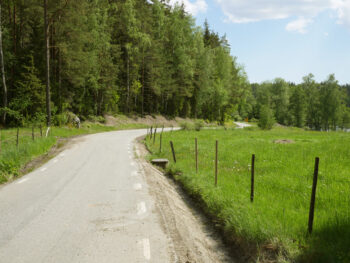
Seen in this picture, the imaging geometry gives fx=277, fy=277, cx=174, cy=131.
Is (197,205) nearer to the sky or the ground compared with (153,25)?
nearer to the ground

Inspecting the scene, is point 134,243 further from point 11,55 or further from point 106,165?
point 11,55

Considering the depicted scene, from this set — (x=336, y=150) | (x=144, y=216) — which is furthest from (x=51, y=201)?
(x=336, y=150)

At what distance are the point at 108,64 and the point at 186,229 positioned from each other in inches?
1235

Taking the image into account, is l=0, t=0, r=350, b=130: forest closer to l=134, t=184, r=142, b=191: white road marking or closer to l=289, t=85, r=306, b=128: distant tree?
l=134, t=184, r=142, b=191: white road marking

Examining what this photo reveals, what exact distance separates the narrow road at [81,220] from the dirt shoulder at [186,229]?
13 cm

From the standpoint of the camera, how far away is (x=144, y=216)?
6094mm

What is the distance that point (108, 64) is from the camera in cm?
3400

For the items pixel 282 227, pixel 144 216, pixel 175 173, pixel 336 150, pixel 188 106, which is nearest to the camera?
pixel 282 227

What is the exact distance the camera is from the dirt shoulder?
15.0 ft

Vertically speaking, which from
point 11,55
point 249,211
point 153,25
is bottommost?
point 249,211

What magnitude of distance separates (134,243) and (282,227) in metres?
2.52

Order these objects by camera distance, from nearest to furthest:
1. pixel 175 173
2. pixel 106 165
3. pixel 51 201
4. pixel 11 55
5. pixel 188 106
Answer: pixel 51 201
pixel 175 173
pixel 106 165
pixel 11 55
pixel 188 106

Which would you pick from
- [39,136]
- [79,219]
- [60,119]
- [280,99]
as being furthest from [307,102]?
[79,219]

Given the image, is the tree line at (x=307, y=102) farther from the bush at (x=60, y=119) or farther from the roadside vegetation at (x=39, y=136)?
the bush at (x=60, y=119)
